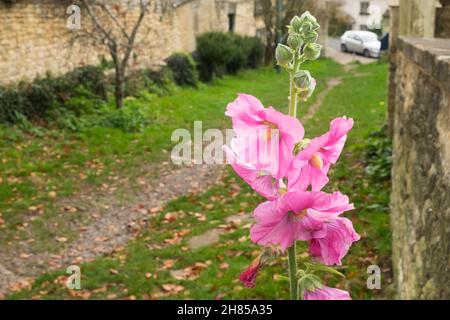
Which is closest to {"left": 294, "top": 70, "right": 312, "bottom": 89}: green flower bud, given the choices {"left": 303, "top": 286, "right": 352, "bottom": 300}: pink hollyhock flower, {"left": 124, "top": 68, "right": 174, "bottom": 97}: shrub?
{"left": 303, "top": 286, "right": 352, "bottom": 300}: pink hollyhock flower

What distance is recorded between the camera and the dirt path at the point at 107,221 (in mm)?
5266

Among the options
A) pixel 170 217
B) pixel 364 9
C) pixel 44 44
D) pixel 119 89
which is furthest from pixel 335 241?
pixel 44 44

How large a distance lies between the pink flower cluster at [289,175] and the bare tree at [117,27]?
1015 cm

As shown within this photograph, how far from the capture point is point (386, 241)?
497 cm

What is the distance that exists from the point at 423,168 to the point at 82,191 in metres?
4.84

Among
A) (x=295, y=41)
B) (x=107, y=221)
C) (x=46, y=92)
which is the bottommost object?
(x=107, y=221)

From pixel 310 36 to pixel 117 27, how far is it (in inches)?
499

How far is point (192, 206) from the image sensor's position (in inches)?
265

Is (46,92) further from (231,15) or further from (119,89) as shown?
(231,15)

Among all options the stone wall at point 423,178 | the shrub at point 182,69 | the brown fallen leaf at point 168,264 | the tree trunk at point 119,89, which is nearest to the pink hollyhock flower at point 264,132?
the stone wall at point 423,178

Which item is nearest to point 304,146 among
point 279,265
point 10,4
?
point 279,265

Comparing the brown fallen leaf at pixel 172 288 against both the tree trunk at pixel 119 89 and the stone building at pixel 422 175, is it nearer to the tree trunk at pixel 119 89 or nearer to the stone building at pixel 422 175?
the stone building at pixel 422 175

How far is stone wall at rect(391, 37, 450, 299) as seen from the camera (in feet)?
8.47
